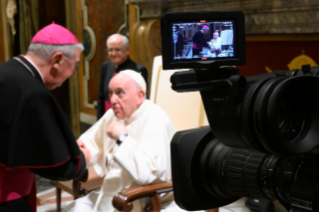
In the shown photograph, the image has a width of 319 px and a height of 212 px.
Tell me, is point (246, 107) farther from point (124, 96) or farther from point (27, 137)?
point (124, 96)

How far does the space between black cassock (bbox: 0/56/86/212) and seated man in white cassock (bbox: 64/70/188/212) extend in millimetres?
343

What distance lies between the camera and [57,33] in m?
2.38

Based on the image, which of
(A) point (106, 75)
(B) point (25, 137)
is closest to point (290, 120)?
(B) point (25, 137)

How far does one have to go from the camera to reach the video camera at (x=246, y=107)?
2.63 ft

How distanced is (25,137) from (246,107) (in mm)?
1542

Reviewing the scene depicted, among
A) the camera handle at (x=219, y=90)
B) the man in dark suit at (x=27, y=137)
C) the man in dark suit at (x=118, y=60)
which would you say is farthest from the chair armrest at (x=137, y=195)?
the man in dark suit at (x=118, y=60)

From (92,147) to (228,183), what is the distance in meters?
1.92

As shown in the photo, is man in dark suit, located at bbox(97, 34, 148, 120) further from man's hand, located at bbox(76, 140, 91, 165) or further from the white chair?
man's hand, located at bbox(76, 140, 91, 165)

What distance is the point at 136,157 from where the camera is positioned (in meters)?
2.18

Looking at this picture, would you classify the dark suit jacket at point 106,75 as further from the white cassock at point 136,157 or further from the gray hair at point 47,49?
the gray hair at point 47,49

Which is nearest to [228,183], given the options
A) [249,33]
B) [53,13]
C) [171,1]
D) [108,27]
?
[249,33]

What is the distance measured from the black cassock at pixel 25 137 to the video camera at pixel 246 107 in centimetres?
127

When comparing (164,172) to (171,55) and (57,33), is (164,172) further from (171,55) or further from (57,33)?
(171,55)

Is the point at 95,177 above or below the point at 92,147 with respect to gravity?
below
